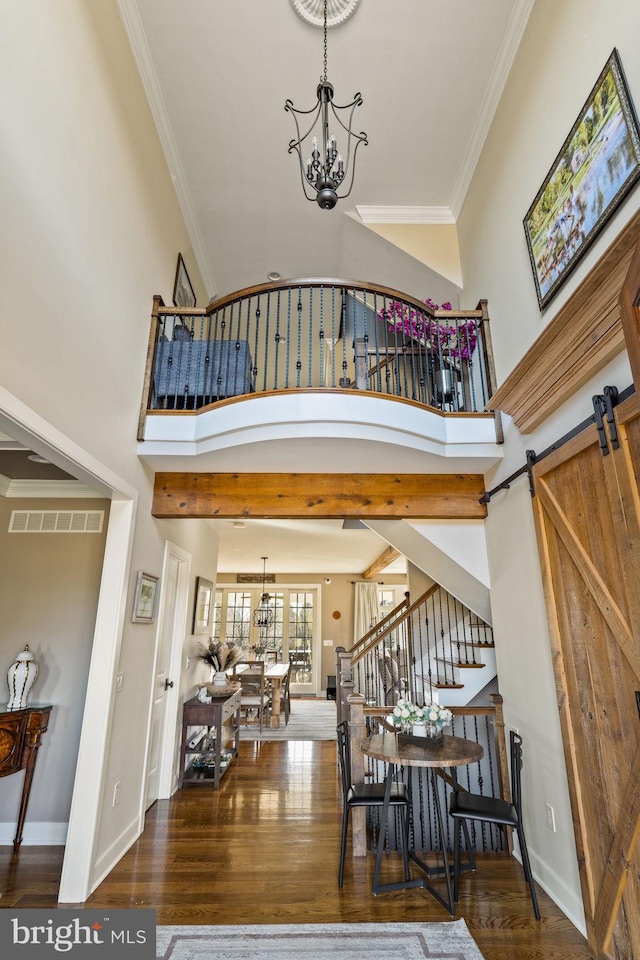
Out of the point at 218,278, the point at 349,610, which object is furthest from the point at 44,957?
the point at 349,610

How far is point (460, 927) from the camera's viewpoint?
246 cm

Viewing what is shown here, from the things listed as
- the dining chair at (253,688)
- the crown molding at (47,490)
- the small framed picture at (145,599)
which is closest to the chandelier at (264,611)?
the dining chair at (253,688)

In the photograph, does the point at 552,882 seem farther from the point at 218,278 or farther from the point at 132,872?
the point at 218,278

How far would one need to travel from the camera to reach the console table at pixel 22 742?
314 centimetres

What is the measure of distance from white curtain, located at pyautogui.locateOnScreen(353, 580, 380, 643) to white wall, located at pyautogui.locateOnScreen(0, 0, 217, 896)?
893 cm

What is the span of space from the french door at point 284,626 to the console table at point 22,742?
9082 mm

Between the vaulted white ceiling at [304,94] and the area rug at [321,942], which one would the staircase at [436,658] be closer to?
the area rug at [321,942]

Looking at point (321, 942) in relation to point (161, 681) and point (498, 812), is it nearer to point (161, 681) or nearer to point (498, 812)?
point (498, 812)

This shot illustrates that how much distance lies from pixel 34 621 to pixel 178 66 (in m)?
4.49

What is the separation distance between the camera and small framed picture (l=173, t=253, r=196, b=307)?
4664mm

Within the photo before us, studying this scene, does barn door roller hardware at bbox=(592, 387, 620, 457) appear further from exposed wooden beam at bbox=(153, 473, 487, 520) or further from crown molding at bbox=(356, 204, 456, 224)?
crown molding at bbox=(356, 204, 456, 224)

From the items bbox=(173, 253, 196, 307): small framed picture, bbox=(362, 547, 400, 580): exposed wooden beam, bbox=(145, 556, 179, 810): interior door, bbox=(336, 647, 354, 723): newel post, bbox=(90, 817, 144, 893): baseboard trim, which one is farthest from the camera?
bbox=(362, 547, 400, 580): exposed wooden beam

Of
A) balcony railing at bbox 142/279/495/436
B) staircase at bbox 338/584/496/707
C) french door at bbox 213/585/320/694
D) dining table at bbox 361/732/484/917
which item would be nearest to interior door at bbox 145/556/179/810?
balcony railing at bbox 142/279/495/436

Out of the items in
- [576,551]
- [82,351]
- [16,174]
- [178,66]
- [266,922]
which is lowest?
[266,922]
